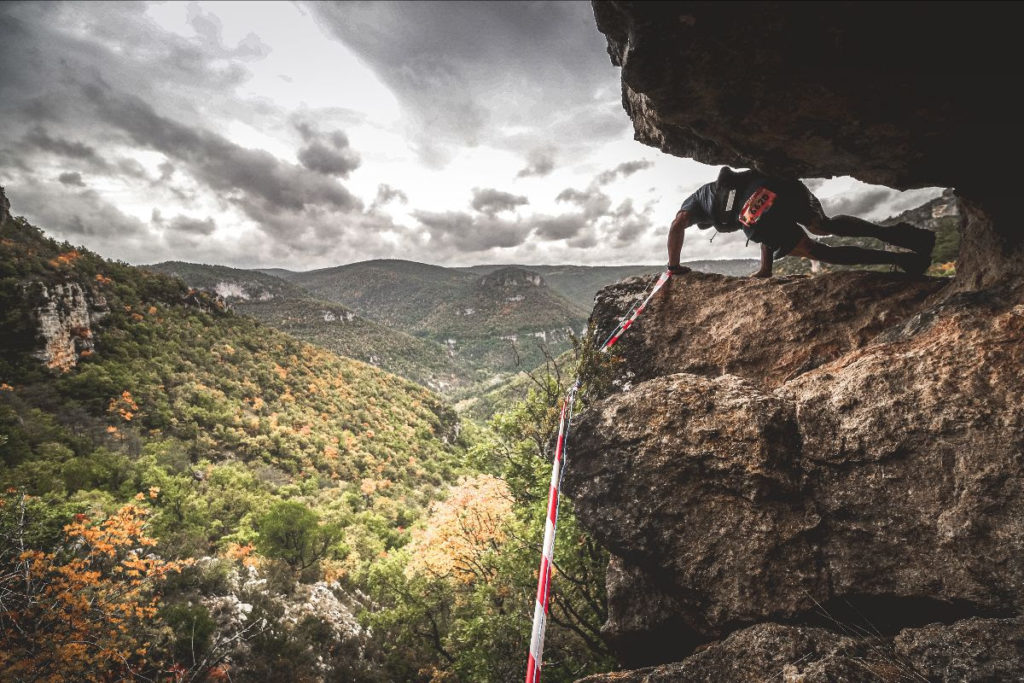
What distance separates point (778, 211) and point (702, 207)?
100 cm

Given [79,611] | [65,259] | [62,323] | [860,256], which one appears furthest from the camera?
[65,259]

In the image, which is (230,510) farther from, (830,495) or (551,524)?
(830,495)

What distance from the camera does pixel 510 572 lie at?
7.49 m

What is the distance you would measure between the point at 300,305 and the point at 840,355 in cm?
21358

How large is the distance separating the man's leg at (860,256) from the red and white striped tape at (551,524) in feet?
6.80

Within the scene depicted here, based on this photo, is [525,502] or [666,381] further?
[525,502]

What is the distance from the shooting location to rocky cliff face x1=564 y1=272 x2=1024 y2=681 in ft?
9.50

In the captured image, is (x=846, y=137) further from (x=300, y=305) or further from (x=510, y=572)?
(x=300, y=305)

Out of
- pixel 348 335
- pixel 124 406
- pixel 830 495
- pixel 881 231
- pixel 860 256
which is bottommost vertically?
pixel 124 406

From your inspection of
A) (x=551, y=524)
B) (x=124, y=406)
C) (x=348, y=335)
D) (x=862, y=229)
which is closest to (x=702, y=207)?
(x=862, y=229)

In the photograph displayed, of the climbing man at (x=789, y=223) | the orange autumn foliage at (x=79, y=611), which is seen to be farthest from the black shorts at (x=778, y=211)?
the orange autumn foliage at (x=79, y=611)

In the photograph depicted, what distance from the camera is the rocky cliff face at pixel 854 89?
106 inches

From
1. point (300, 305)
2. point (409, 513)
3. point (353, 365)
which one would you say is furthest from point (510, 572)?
point (300, 305)

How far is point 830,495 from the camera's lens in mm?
3664
